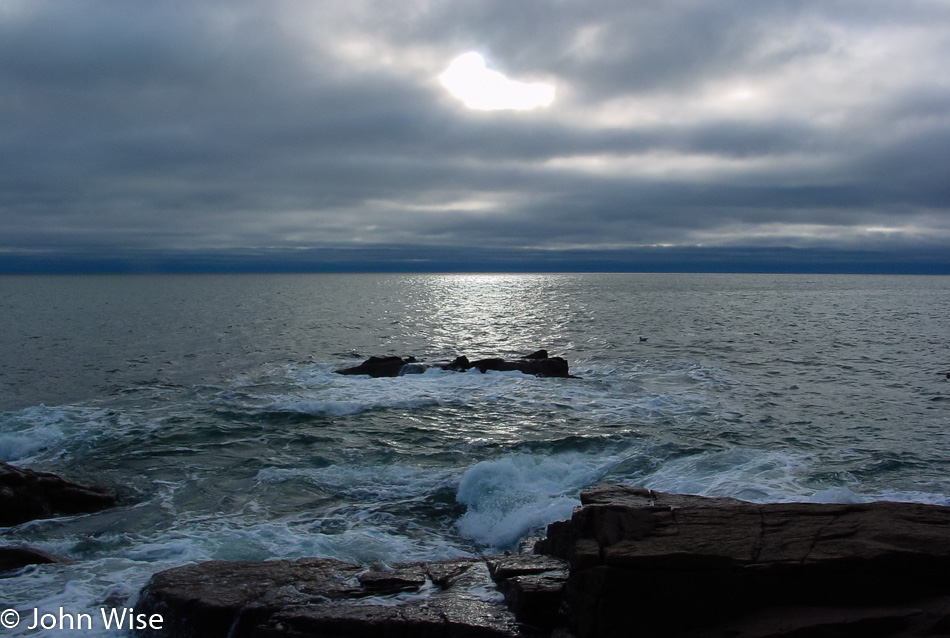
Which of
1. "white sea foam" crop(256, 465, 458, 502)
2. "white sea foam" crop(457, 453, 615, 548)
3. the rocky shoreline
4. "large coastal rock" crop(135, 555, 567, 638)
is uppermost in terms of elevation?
"large coastal rock" crop(135, 555, 567, 638)

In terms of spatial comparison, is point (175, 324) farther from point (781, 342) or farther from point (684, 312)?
point (684, 312)

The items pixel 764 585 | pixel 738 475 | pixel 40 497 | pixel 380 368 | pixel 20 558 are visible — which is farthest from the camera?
pixel 380 368

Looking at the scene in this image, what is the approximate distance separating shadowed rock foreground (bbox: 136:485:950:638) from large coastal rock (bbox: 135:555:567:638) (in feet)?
0.08

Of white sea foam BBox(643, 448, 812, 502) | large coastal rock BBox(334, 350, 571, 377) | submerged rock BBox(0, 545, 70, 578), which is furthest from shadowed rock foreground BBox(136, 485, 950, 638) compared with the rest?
large coastal rock BBox(334, 350, 571, 377)

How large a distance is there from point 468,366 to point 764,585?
2766 cm

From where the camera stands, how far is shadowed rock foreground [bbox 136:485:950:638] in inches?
311

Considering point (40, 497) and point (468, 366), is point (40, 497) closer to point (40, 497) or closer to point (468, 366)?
point (40, 497)

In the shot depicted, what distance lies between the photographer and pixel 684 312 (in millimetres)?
86812

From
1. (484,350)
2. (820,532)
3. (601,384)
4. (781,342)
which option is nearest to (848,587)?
(820,532)

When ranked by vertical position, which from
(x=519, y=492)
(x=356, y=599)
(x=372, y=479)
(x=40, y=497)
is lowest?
(x=372, y=479)

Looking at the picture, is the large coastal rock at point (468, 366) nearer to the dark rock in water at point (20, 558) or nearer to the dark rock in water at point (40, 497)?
the dark rock in water at point (40, 497)

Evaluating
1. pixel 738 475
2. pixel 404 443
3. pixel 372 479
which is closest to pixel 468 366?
pixel 404 443

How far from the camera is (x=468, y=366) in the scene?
116 ft

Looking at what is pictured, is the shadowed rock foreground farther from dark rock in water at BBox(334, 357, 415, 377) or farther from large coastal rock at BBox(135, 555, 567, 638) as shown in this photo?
dark rock in water at BBox(334, 357, 415, 377)
